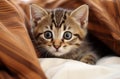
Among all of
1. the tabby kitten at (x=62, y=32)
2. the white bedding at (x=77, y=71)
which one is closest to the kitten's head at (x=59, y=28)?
the tabby kitten at (x=62, y=32)

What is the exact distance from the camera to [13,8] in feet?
3.38

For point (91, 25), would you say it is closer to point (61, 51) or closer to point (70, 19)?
point (70, 19)

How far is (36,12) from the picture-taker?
1.27 meters

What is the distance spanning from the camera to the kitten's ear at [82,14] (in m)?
1.25

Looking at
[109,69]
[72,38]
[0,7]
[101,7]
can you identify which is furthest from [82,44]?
[0,7]

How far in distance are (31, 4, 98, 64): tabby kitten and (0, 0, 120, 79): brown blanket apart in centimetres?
5

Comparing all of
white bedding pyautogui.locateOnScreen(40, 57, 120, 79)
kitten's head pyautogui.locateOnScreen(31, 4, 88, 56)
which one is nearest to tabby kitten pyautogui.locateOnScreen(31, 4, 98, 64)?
kitten's head pyautogui.locateOnScreen(31, 4, 88, 56)

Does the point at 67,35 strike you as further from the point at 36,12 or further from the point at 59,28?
the point at 36,12

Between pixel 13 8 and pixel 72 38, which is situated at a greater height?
pixel 13 8

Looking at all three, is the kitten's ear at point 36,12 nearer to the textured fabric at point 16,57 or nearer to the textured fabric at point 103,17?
the textured fabric at point 103,17

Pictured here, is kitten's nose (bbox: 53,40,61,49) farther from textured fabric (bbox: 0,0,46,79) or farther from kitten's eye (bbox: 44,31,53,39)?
textured fabric (bbox: 0,0,46,79)

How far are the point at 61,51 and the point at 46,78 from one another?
358 mm

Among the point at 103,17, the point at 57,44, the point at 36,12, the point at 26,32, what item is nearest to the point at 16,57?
the point at 26,32

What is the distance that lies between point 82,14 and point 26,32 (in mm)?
379
